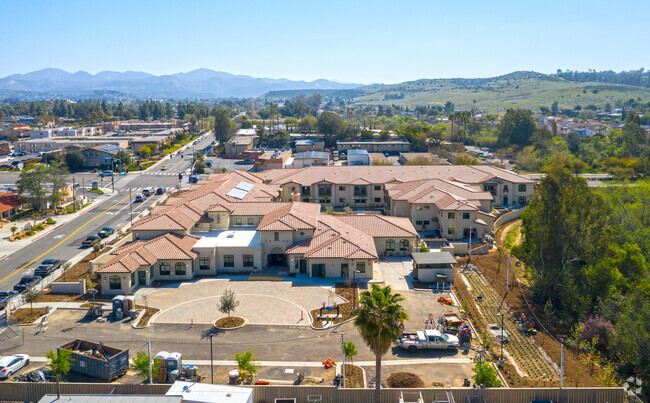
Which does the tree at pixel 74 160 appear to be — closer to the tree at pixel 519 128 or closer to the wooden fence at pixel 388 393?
the wooden fence at pixel 388 393

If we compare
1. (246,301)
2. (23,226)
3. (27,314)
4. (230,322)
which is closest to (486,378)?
(230,322)

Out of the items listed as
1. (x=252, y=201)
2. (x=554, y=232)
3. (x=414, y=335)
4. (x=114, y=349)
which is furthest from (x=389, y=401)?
(x=252, y=201)

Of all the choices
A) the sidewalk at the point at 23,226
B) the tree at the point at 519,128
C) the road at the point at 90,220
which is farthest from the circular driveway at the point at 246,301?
the tree at the point at 519,128

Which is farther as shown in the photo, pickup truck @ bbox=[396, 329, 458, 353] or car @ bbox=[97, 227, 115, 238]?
car @ bbox=[97, 227, 115, 238]

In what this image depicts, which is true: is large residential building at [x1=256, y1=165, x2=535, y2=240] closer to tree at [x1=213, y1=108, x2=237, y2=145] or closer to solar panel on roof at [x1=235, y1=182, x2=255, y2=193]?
solar panel on roof at [x1=235, y1=182, x2=255, y2=193]

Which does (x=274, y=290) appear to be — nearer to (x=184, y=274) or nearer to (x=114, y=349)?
(x=184, y=274)

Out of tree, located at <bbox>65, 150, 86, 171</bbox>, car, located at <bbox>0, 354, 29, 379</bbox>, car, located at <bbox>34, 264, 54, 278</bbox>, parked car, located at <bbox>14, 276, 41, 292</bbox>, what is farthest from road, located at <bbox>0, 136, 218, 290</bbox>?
car, located at <bbox>0, 354, 29, 379</bbox>

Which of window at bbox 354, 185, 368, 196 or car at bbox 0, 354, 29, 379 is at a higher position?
window at bbox 354, 185, 368, 196
